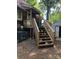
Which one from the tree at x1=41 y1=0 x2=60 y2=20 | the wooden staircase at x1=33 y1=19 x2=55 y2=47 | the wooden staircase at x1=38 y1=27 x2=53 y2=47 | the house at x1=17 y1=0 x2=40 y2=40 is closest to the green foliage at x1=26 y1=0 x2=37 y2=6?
the house at x1=17 y1=0 x2=40 y2=40

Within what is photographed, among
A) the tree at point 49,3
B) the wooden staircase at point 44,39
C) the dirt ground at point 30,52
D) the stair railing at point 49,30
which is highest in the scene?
the tree at point 49,3

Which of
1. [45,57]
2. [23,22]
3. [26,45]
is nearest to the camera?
[45,57]

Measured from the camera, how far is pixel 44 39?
257 inches

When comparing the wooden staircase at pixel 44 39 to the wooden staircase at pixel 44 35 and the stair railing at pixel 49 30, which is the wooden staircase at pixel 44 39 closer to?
the wooden staircase at pixel 44 35

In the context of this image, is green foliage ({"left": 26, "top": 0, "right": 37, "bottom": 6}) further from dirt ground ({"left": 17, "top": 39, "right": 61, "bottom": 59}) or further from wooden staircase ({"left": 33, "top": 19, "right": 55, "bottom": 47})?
dirt ground ({"left": 17, "top": 39, "right": 61, "bottom": 59})

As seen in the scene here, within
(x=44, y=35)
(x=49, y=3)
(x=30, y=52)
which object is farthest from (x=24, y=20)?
(x=30, y=52)

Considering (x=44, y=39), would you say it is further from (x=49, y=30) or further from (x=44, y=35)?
(x=49, y=30)

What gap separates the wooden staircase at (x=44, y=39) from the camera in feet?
19.9

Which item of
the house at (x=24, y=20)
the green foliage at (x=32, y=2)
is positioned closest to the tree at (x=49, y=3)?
the green foliage at (x=32, y=2)
